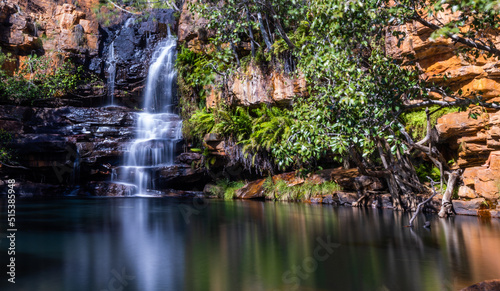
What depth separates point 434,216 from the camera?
306 inches

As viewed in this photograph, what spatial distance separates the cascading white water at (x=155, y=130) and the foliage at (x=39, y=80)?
4333 millimetres

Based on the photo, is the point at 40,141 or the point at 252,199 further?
the point at 40,141

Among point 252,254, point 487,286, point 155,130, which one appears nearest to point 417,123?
point 252,254

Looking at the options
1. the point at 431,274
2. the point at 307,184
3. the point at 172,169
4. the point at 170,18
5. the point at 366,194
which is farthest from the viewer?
the point at 170,18

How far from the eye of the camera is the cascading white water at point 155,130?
15469 mm

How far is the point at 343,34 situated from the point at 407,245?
130 inches

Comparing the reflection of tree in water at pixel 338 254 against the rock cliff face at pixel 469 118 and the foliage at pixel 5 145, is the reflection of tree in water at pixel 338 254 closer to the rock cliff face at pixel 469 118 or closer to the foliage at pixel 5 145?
the rock cliff face at pixel 469 118

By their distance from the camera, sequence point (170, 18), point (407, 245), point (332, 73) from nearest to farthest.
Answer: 1. point (407, 245)
2. point (332, 73)
3. point (170, 18)

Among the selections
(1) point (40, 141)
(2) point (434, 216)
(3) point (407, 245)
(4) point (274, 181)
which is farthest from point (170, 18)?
(3) point (407, 245)

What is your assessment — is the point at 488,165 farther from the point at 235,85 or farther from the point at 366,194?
the point at 235,85

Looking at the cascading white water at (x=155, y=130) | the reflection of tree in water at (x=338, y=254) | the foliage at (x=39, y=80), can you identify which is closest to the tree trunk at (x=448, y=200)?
the reflection of tree in water at (x=338, y=254)

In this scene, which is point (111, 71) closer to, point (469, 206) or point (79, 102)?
point (79, 102)

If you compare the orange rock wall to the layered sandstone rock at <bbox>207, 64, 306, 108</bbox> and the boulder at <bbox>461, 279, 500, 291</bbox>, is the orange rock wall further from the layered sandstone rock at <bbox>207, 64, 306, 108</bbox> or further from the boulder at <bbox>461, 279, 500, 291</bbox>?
the boulder at <bbox>461, 279, 500, 291</bbox>

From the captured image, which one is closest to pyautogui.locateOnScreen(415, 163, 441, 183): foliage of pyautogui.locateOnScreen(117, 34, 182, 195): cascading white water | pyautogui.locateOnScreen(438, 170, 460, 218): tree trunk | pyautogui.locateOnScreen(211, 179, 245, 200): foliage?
pyautogui.locateOnScreen(438, 170, 460, 218): tree trunk
